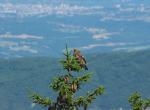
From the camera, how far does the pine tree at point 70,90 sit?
1762 centimetres

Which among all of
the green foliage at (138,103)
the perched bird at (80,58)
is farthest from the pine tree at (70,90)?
the green foliage at (138,103)

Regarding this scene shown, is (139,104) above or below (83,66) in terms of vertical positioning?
below

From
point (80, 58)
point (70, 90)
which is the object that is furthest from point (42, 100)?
point (80, 58)

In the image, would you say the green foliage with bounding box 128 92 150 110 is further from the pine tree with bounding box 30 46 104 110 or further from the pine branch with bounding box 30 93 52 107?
the pine branch with bounding box 30 93 52 107

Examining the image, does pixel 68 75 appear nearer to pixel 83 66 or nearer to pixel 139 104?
pixel 83 66

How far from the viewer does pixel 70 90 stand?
1781cm

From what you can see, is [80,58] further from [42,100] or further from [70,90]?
[42,100]

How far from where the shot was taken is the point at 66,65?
18266 millimetres

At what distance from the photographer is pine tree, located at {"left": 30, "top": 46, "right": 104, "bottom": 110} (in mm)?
17625

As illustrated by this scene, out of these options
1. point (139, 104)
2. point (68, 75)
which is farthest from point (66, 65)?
point (139, 104)

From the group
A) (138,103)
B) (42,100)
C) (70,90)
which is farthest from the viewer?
(138,103)

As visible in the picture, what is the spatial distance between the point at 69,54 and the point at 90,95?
4.63 ft

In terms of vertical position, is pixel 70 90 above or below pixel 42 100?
above

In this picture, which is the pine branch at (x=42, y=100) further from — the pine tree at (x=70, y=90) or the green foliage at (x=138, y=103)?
the green foliage at (x=138, y=103)
